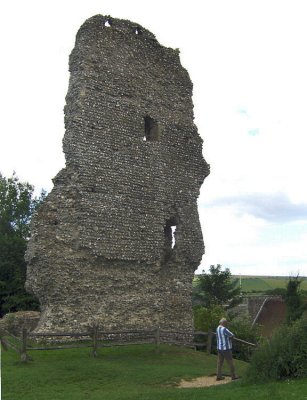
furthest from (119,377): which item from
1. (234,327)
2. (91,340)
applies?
(234,327)

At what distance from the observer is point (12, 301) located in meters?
27.3

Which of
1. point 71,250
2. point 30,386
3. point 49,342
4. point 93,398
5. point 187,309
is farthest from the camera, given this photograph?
point 187,309

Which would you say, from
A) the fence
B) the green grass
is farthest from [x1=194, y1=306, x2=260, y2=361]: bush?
the green grass

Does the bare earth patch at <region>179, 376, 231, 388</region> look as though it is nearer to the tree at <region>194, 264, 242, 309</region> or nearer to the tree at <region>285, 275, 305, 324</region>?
the tree at <region>285, 275, 305, 324</region>

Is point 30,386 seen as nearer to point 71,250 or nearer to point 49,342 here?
point 49,342

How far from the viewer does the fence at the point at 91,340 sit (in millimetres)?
13856

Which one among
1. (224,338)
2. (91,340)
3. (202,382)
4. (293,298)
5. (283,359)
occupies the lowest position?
(202,382)

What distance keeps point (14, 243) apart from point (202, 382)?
20402 mm

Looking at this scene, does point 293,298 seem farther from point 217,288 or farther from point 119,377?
point 217,288

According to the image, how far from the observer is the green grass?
955cm

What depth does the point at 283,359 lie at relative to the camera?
1029 centimetres

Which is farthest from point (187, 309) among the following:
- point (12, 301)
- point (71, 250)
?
point (12, 301)

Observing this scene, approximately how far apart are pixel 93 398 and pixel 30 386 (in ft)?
5.20

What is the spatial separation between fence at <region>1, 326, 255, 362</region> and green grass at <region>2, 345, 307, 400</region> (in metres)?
0.25
